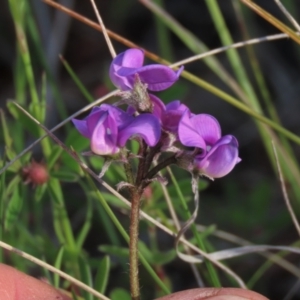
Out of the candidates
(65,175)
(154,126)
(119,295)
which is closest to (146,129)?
(154,126)

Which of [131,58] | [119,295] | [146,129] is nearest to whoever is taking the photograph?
[146,129]

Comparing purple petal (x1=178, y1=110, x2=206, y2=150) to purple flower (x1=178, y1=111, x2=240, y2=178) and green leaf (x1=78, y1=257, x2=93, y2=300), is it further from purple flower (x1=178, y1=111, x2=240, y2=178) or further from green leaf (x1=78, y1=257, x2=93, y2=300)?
green leaf (x1=78, y1=257, x2=93, y2=300)

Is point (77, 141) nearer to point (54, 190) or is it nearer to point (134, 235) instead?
point (54, 190)

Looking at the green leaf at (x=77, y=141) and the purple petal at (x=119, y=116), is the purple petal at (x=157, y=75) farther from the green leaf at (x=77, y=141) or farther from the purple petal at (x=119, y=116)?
the green leaf at (x=77, y=141)

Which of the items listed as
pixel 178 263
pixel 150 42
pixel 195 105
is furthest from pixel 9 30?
pixel 178 263

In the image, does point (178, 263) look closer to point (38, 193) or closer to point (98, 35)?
point (38, 193)

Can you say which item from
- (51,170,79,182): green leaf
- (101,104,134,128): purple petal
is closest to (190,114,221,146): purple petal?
(101,104,134,128): purple petal
